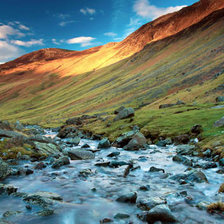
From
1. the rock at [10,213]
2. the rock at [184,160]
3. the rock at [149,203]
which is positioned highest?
the rock at [10,213]

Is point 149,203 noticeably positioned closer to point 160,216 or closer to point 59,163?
point 160,216

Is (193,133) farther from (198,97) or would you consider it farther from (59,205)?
(198,97)

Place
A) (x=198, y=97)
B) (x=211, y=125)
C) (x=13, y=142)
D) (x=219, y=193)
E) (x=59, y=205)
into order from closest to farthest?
(x=59, y=205) < (x=219, y=193) < (x=13, y=142) < (x=211, y=125) < (x=198, y=97)

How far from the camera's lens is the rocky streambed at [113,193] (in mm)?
9641

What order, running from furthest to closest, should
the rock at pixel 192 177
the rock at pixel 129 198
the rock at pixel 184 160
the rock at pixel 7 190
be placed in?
the rock at pixel 184 160 → the rock at pixel 192 177 → the rock at pixel 7 190 → the rock at pixel 129 198

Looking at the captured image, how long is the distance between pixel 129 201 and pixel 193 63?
120m

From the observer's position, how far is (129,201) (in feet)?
37.4

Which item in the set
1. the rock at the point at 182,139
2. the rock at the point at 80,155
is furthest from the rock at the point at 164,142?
the rock at the point at 80,155

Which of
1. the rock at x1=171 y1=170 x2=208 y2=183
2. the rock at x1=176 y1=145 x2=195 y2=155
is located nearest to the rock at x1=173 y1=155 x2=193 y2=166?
the rock at x1=176 y1=145 x2=195 y2=155

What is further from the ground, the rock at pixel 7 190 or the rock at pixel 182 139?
the rock at pixel 7 190

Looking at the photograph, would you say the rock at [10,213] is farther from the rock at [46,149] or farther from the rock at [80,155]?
the rock at [46,149]

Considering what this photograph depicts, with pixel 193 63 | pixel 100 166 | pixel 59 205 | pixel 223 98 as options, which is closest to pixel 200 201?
pixel 59 205

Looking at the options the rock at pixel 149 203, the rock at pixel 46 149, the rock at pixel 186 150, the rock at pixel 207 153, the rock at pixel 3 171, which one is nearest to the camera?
the rock at pixel 149 203

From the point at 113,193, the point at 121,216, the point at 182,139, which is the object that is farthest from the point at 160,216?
the point at 182,139
